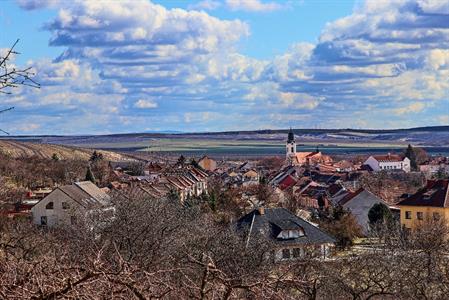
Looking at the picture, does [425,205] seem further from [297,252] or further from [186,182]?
[186,182]

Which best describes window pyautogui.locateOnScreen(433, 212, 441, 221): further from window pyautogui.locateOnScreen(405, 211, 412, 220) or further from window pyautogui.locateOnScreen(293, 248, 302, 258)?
window pyautogui.locateOnScreen(293, 248, 302, 258)

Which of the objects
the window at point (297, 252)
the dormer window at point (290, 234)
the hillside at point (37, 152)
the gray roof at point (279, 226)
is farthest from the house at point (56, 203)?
the hillside at point (37, 152)

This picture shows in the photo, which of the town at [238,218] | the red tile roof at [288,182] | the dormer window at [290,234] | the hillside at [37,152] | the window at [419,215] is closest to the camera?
the town at [238,218]

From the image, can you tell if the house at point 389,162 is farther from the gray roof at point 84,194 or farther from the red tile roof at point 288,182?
the gray roof at point 84,194

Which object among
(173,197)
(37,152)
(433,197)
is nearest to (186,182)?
(173,197)

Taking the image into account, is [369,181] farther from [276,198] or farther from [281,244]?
[281,244]

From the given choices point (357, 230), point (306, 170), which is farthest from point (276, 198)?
point (306, 170)
